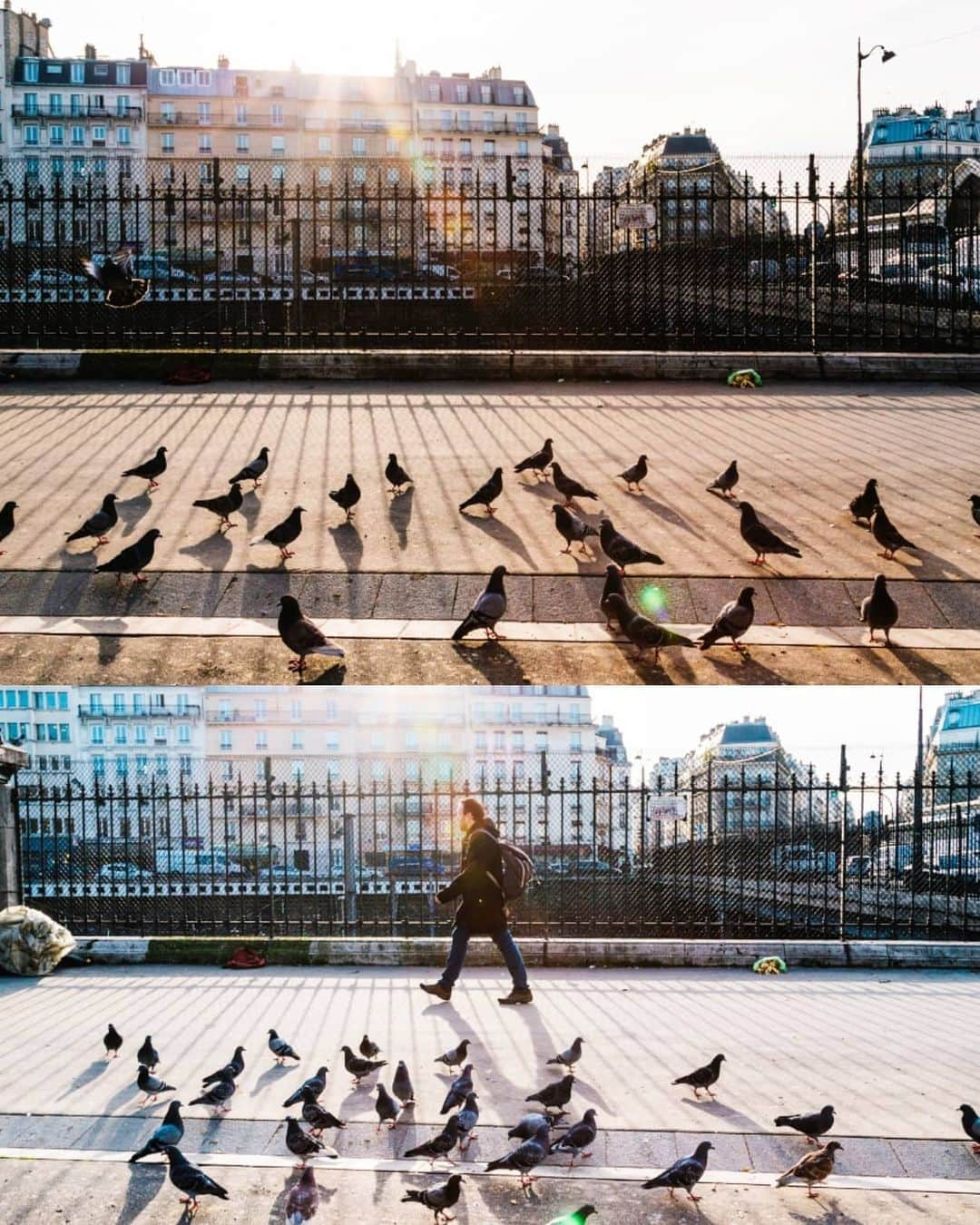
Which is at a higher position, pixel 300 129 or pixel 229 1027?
pixel 300 129

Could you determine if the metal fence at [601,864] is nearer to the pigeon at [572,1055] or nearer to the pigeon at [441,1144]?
the pigeon at [572,1055]

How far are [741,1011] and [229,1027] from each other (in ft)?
11.0

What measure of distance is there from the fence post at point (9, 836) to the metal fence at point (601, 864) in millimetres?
177

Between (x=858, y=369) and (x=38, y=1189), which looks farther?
(x=858, y=369)

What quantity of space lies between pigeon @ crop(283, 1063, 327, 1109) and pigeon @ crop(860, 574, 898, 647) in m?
4.52

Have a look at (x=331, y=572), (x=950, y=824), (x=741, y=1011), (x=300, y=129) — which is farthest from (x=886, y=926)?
(x=300, y=129)

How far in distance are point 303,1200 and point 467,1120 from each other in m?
0.94

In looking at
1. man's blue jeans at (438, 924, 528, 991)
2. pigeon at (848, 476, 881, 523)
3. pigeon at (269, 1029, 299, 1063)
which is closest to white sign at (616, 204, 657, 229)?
pigeon at (848, 476, 881, 523)

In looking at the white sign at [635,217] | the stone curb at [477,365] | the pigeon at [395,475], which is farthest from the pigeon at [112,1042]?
the white sign at [635,217]

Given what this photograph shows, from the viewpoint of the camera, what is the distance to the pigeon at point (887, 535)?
1035 cm

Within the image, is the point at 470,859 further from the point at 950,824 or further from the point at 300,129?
the point at 300,129

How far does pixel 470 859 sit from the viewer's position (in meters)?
8.92

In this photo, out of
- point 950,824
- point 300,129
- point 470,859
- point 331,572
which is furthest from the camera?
point 300,129

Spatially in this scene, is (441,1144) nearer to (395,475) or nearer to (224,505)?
(224,505)
